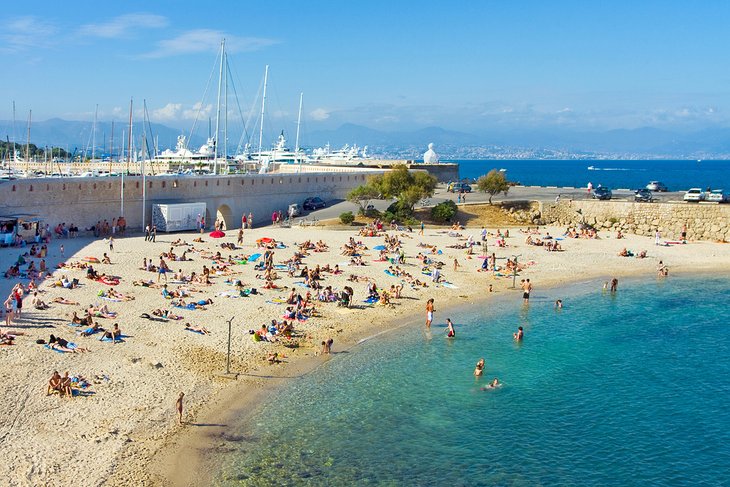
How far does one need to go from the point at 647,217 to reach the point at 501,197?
11656 mm

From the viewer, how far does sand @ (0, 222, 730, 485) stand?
16.0m

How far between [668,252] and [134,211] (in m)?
31.7

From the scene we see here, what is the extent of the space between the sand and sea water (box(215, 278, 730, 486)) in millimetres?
1281

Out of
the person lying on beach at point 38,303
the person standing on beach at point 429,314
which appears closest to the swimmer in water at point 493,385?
the person standing on beach at point 429,314

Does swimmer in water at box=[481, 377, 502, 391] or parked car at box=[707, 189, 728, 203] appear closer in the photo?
swimmer in water at box=[481, 377, 502, 391]

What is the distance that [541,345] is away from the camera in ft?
88.7

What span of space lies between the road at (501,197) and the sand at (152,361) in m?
11.2

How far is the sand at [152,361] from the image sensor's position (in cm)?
1600

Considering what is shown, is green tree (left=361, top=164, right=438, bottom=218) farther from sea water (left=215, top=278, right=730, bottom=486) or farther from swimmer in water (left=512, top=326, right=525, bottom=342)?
swimmer in water (left=512, top=326, right=525, bottom=342)

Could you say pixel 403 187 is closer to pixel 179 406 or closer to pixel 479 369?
pixel 479 369

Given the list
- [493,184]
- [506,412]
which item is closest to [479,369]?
[506,412]

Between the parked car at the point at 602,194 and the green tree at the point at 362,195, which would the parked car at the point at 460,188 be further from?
the green tree at the point at 362,195

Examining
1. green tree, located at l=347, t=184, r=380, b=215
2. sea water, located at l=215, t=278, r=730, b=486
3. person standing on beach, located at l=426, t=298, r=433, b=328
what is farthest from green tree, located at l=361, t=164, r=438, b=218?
person standing on beach, located at l=426, t=298, r=433, b=328

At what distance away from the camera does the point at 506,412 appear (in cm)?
2052
